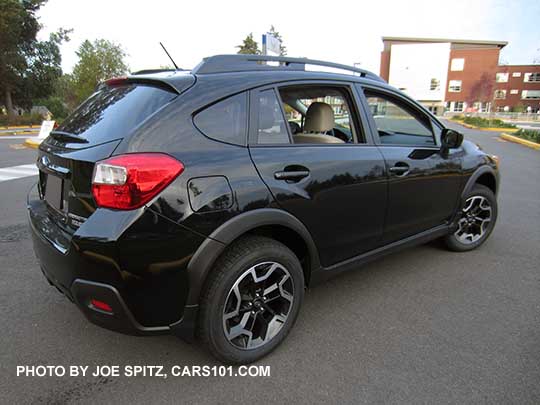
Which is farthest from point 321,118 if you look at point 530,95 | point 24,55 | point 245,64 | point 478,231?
point 530,95

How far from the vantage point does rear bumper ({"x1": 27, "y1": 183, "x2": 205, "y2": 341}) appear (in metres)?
1.80

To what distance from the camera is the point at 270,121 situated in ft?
7.77

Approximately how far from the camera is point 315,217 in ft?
8.09

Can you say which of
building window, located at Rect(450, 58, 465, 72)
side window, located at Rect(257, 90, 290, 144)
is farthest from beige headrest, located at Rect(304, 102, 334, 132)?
building window, located at Rect(450, 58, 465, 72)

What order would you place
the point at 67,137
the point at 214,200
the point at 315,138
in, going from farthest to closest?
the point at 315,138
the point at 67,137
the point at 214,200

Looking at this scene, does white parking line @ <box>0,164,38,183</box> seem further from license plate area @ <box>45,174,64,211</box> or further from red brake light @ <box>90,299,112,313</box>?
red brake light @ <box>90,299,112,313</box>

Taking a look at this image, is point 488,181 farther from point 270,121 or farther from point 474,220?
point 270,121

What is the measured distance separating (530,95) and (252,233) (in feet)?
261

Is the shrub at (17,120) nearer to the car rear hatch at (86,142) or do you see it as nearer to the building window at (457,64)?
the car rear hatch at (86,142)

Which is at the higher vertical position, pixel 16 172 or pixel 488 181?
pixel 488 181

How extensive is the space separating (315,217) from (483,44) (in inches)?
3224

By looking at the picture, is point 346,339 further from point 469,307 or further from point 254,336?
point 469,307

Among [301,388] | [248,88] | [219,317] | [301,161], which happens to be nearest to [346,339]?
[301,388]

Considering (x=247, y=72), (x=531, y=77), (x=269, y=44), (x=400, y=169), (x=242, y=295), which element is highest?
(x=531, y=77)
